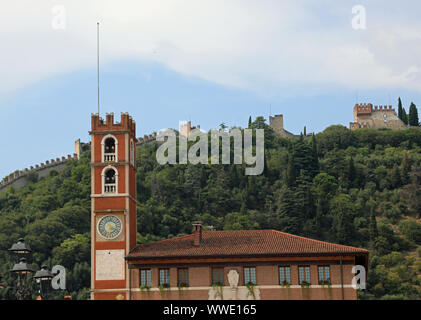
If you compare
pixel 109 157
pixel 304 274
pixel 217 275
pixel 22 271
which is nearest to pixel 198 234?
pixel 217 275

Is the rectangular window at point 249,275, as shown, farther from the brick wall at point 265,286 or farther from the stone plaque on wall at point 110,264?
the stone plaque on wall at point 110,264

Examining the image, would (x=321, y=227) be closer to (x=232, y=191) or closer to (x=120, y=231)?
(x=232, y=191)

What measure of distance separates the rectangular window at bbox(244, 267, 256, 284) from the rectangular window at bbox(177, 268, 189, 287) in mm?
4152

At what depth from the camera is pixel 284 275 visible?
59156 mm

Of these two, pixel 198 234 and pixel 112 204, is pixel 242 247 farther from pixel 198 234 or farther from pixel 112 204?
pixel 112 204

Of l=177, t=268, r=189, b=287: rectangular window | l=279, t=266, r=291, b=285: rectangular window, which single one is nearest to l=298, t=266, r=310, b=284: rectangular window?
l=279, t=266, r=291, b=285: rectangular window

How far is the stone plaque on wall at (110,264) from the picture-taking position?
6078 centimetres

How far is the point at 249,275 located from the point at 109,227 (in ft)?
36.2

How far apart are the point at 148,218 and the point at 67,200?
2152cm

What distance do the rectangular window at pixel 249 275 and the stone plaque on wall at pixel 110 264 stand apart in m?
8.90

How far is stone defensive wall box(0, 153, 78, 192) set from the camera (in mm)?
177000

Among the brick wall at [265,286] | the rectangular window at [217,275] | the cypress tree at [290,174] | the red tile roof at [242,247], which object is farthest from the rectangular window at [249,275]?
the cypress tree at [290,174]

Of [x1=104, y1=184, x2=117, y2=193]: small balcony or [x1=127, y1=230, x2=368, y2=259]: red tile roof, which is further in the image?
[x1=104, y1=184, x2=117, y2=193]: small balcony

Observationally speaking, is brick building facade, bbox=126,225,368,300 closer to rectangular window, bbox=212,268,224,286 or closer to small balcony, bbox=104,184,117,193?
rectangular window, bbox=212,268,224,286
